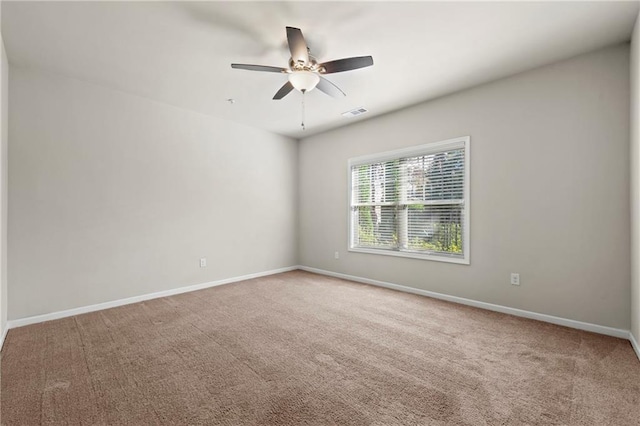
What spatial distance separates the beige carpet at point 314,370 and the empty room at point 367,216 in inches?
0.8

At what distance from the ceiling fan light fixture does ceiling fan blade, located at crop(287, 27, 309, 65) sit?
0.15 metres

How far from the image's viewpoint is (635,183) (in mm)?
2387

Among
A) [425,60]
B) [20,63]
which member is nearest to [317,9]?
[425,60]

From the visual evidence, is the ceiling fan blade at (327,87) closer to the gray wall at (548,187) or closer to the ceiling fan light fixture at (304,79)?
the ceiling fan light fixture at (304,79)

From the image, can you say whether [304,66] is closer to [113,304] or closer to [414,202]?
[414,202]

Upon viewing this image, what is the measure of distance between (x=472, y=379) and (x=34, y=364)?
10.8 ft

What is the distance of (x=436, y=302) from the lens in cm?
365

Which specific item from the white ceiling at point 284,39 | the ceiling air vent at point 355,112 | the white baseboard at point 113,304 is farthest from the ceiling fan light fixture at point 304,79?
the white baseboard at point 113,304

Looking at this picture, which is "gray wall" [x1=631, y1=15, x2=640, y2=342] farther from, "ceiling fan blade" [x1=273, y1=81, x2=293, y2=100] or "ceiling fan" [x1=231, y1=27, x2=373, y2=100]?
"ceiling fan blade" [x1=273, y1=81, x2=293, y2=100]

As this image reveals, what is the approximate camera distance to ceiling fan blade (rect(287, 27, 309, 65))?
211 cm

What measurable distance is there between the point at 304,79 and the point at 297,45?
0.40 m

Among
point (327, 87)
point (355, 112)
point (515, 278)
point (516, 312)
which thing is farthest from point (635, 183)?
point (355, 112)

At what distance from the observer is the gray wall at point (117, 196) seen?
3.00 meters

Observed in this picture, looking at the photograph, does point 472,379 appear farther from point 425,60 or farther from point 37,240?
point 37,240
